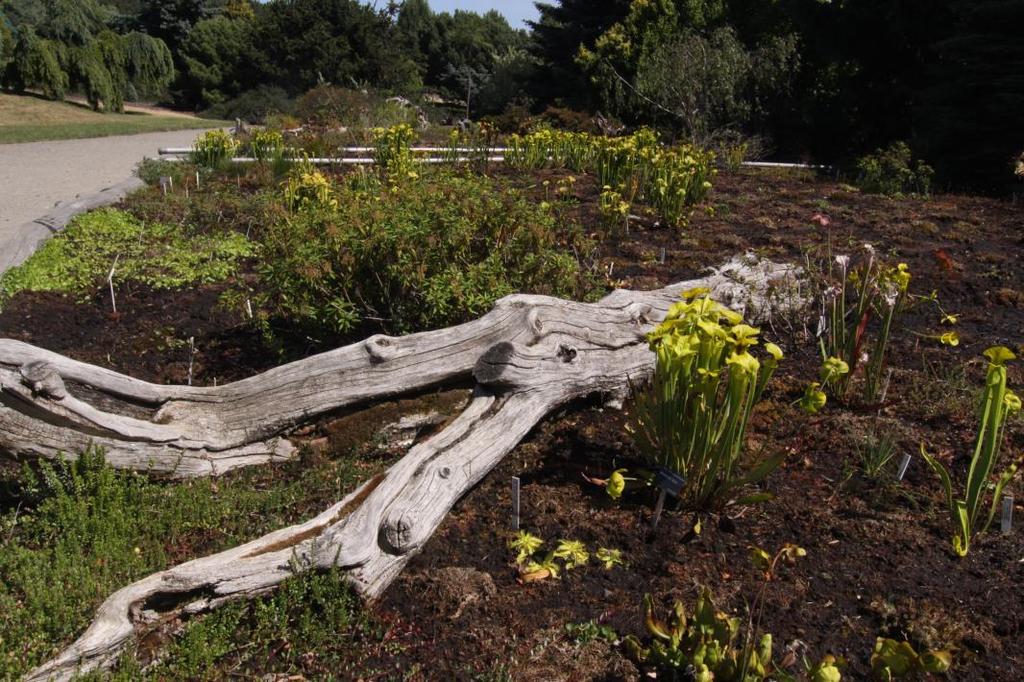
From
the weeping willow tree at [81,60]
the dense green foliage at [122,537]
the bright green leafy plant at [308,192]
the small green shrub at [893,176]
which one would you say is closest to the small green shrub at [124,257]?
the bright green leafy plant at [308,192]

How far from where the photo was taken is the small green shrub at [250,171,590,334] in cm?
432

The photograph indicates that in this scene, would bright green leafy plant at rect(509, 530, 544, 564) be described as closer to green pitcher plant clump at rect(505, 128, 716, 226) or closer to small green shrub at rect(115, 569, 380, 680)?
small green shrub at rect(115, 569, 380, 680)

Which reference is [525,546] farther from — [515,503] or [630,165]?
[630,165]

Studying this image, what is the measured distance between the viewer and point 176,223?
761cm

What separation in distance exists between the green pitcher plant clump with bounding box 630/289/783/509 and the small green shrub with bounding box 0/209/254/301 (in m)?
4.21

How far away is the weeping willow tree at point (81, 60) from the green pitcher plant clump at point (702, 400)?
96.0 feet

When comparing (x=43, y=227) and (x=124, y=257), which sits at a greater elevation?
(x=43, y=227)

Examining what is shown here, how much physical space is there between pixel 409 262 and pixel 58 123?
22894 mm

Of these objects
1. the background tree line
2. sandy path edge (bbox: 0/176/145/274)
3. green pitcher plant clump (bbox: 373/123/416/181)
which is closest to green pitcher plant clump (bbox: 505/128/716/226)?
green pitcher plant clump (bbox: 373/123/416/181)

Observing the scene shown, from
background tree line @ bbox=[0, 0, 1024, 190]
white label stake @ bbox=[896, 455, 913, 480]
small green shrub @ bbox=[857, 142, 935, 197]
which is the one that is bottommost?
white label stake @ bbox=[896, 455, 913, 480]

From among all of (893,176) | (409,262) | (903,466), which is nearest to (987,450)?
(903,466)

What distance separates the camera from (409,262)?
4.34 meters

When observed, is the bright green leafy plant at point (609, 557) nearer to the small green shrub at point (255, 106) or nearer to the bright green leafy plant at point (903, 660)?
the bright green leafy plant at point (903, 660)

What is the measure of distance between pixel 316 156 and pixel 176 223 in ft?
9.66
